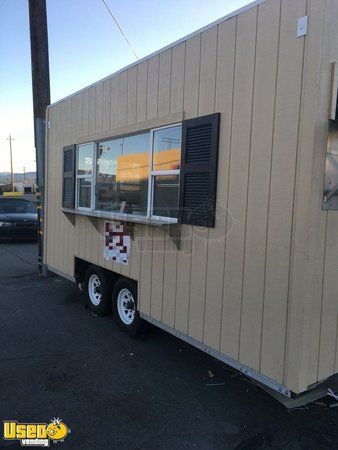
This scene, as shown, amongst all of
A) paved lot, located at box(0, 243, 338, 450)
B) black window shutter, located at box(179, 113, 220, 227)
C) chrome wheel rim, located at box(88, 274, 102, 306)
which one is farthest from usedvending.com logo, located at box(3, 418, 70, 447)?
chrome wheel rim, located at box(88, 274, 102, 306)

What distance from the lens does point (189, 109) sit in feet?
12.0

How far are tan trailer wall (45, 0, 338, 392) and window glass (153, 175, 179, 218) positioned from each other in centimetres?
24

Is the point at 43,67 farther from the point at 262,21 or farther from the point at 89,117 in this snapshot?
the point at 262,21

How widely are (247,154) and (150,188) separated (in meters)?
1.45

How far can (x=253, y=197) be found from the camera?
302 centimetres

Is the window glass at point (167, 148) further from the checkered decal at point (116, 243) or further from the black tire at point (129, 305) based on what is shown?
the black tire at point (129, 305)

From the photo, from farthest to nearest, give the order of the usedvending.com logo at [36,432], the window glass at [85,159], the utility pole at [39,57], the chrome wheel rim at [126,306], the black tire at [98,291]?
the utility pole at [39,57]
the window glass at [85,159]
the black tire at [98,291]
the chrome wheel rim at [126,306]
the usedvending.com logo at [36,432]

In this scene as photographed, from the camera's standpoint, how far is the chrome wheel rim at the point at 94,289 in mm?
5723

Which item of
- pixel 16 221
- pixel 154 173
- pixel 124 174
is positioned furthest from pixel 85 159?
pixel 16 221

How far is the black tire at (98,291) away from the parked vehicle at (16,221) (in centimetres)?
777

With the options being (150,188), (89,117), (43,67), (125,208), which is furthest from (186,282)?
(43,67)

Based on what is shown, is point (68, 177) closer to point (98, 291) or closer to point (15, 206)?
point (98, 291)

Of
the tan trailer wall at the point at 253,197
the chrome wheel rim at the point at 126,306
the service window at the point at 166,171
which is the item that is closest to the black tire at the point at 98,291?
the chrome wheel rim at the point at 126,306

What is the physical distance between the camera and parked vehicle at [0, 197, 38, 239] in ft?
41.2
